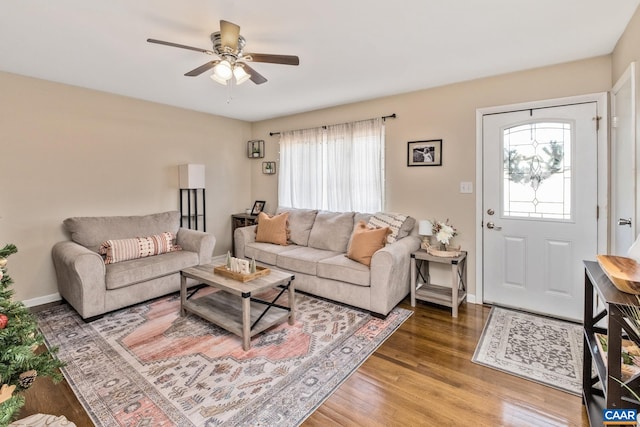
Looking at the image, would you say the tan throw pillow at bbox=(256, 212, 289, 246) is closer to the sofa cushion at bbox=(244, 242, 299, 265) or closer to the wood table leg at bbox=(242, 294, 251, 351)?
the sofa cushion at bbox=(244, 242, 299, 265)

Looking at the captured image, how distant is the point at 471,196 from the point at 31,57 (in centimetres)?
441

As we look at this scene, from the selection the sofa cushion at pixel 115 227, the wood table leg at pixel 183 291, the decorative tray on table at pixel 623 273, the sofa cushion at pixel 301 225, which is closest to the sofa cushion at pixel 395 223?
the sofa cushion at pixel 301 225

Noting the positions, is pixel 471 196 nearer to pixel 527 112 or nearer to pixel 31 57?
pixel 527 112

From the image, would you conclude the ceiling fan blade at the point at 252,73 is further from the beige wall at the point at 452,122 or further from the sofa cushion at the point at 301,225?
the sofa cushion at the point at 301,225

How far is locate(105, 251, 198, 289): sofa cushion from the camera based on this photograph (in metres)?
3.05

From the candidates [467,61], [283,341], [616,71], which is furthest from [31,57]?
[616,71]

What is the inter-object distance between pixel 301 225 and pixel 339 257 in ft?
3.36

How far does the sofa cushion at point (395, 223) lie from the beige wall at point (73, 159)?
2.89m

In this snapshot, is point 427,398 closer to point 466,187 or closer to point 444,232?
point 444,232

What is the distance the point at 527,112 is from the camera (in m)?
3.05

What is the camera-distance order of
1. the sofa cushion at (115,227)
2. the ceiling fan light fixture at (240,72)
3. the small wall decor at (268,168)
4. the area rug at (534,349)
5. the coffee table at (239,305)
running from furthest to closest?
the small wall decor at (268,168) < the sofa cushion at (115,227) < the coffee table at (239,305) < the ceiling fan light fixture at (240,72) < the area rug at (534,349)

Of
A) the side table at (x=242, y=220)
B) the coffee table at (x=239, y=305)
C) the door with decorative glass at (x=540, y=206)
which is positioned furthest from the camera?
the side table at (x=242, y=220)

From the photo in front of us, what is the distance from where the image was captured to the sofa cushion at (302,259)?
3500mm

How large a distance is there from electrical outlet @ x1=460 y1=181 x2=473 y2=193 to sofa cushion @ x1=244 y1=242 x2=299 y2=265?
2150 millimetres
